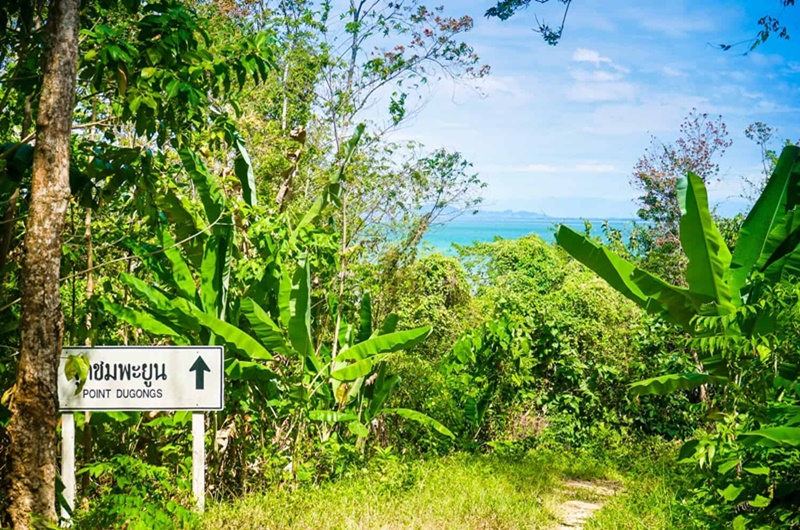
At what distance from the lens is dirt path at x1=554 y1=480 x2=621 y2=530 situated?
589cm

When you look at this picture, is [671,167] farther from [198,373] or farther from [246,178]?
[198,373]

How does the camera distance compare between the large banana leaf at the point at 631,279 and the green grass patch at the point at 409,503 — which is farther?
the large banana leaf at the point at 631,279

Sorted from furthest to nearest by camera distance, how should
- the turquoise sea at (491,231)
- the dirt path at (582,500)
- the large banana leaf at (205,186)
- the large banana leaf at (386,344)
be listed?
the turquoise sea at (491,231) < the large banana leaf at (386,344) < the large banana leaf at (205,186) < the dirt path at (582,500)

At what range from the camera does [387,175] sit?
977 centimetres

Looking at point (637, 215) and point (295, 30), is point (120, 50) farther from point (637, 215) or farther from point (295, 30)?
point (637, 215)

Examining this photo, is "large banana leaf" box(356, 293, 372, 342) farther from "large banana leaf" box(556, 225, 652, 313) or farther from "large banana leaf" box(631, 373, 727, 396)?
"large banana leaf" box(631, 373, 727, 396)

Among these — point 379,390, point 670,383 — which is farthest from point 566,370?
point 379,390

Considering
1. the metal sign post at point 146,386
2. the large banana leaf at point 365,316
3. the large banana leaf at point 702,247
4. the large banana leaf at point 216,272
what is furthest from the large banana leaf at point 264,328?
the large banana leaf at point 702,247

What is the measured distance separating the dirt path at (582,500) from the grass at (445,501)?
52mm

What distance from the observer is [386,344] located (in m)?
6.50

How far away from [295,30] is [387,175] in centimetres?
231

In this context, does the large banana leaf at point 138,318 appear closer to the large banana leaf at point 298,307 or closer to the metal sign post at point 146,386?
the metal sign post at point 146,386

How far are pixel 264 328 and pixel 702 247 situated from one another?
3.37 metres

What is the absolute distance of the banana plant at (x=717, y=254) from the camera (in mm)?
6359
